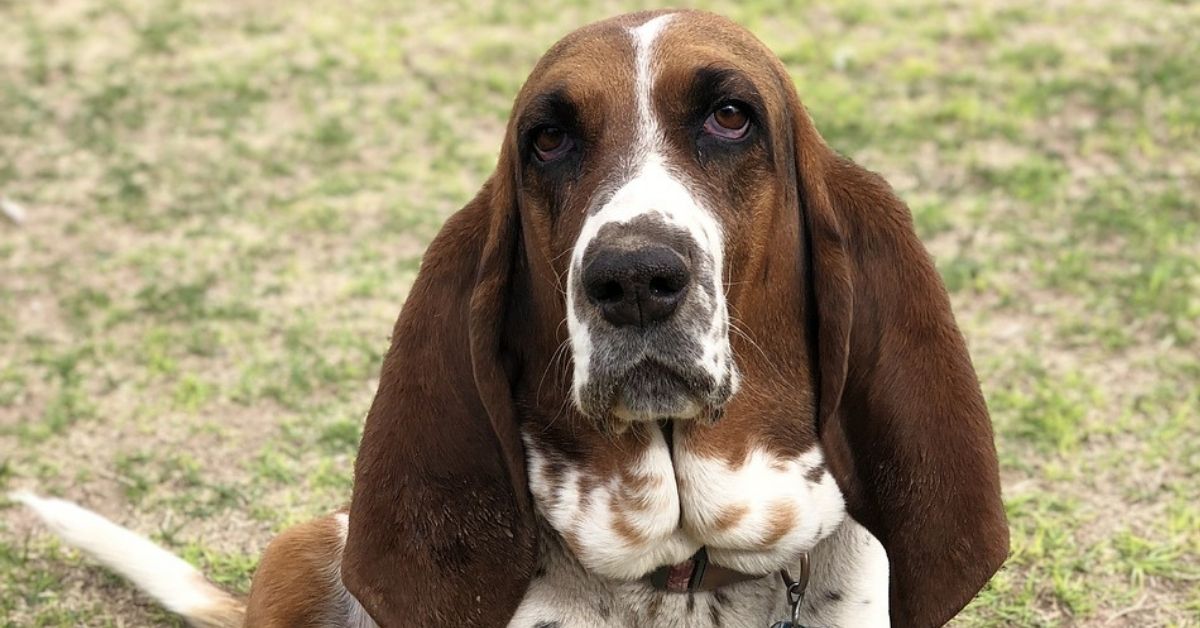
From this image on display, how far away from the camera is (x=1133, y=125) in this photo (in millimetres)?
8367

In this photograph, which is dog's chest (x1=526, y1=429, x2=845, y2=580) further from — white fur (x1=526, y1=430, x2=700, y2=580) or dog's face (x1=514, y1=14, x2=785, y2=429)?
dog's face (x1=514, y1=14, x2=785, y2=429)

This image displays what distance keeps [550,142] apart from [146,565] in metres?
2.31

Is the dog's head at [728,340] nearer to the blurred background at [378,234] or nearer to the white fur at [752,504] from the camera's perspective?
the white fur at [752,504]

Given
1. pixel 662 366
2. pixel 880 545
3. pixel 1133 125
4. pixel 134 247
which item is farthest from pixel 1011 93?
pixel 662 366

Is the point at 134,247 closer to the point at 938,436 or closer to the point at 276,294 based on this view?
the point at 276,294

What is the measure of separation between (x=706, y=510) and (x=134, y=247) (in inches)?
211

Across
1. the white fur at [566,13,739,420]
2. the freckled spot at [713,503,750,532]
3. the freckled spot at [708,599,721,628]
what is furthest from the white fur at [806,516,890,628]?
the white fur at [566,13,739,420]

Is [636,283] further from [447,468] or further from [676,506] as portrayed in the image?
[447,468]

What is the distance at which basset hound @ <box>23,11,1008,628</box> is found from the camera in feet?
11.0

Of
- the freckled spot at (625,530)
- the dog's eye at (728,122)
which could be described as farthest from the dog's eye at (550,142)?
the freckled spot at (625,530)

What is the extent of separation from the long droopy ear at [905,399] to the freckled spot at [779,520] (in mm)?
172

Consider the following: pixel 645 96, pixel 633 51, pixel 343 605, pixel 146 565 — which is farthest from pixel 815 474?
pixel 146 565

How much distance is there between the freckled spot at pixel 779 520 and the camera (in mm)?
3410

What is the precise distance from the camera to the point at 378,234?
788 centimetres
